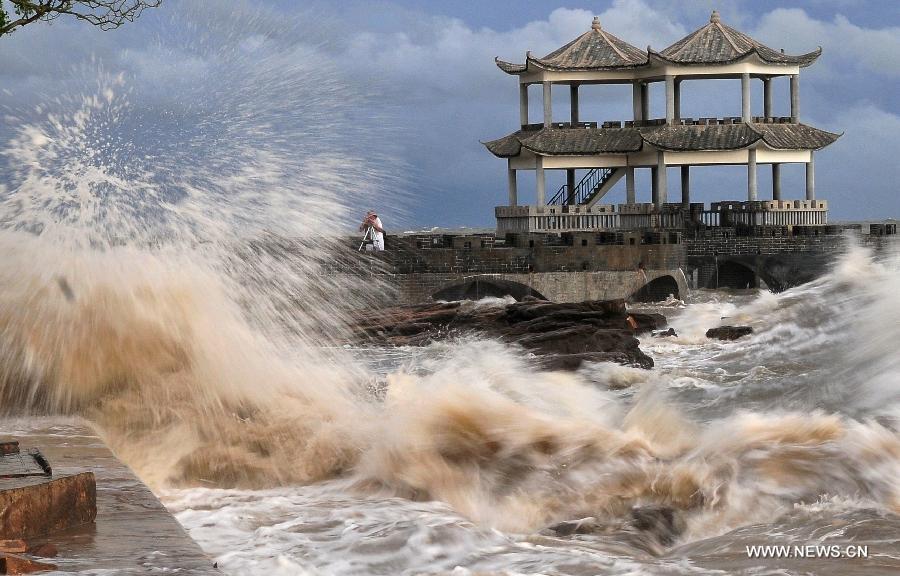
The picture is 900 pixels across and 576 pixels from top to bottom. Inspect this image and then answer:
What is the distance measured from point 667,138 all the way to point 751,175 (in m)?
2.98

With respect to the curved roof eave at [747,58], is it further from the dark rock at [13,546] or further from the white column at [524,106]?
the dark rock at [13,546]

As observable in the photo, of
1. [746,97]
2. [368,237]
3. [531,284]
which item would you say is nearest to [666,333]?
[531,284]

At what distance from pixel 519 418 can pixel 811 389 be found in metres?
6.84

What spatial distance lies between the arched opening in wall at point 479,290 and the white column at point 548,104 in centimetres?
1389

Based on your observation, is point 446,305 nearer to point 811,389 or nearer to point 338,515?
point 811,389

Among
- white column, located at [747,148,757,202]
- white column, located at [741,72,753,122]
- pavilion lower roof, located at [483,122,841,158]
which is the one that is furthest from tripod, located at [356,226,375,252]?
white column, located at [741,72,753,122]

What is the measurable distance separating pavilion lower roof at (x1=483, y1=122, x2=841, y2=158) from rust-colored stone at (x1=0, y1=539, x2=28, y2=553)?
40724 millimetres

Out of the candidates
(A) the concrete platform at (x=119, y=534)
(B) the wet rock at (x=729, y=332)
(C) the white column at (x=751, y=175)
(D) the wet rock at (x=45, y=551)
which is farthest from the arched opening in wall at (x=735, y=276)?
(D) the wet rock at (x=45, y=551)

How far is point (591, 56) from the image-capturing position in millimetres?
47031

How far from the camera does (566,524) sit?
24.8ft

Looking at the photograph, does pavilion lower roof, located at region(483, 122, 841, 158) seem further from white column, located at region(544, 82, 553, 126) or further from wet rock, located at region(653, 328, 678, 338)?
wet rock, located at region(653, 328, 678, 338)

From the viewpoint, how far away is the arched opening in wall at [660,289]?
3441 centimetres

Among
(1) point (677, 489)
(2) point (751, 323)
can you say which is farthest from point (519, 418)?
(2) point (751, 323)

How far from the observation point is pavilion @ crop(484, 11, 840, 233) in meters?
44.9
